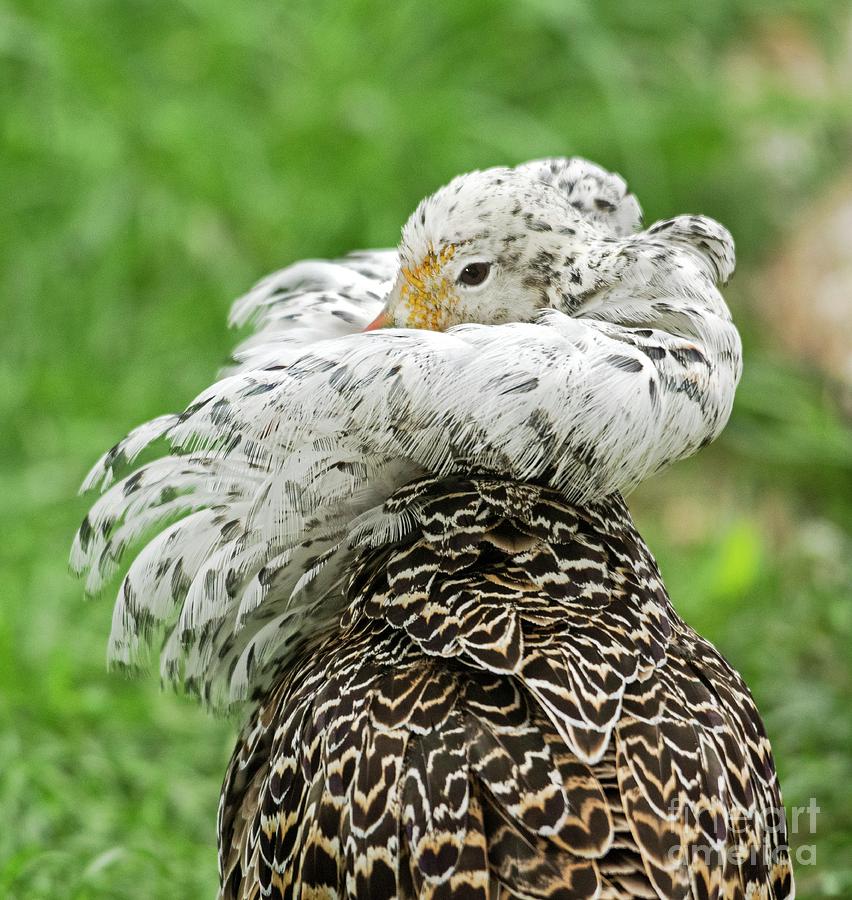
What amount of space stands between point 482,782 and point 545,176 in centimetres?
125

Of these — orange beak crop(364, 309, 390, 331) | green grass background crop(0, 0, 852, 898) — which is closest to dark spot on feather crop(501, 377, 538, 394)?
orange beak crop(364, 309, 390, 331)

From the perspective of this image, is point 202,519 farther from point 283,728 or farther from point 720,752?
point 720,752

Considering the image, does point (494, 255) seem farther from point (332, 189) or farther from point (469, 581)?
point (332, 189)

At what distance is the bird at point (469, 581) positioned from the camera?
1.95 m

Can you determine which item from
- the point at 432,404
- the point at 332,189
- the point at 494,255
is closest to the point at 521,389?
the point at 432,404

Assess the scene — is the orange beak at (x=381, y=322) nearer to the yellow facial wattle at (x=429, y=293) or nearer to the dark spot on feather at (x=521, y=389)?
the yellow facial wattle at (x=429, y=293)

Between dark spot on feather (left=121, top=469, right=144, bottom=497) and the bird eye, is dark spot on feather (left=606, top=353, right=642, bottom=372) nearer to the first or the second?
the bird eye

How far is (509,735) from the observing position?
1.99 metres

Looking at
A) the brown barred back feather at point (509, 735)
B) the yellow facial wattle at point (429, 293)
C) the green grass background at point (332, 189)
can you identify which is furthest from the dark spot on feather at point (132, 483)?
the green grass background at point (332, 189)

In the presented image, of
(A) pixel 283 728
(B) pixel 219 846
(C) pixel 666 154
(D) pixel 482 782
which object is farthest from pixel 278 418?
(C) pixel 666 154

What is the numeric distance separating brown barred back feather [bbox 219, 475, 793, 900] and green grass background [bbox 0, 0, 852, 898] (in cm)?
178

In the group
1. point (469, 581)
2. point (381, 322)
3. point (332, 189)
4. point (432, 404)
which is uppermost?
point (332, 189)

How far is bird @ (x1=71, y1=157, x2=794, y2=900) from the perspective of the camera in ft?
6.40

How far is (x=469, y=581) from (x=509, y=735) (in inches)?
10.4
